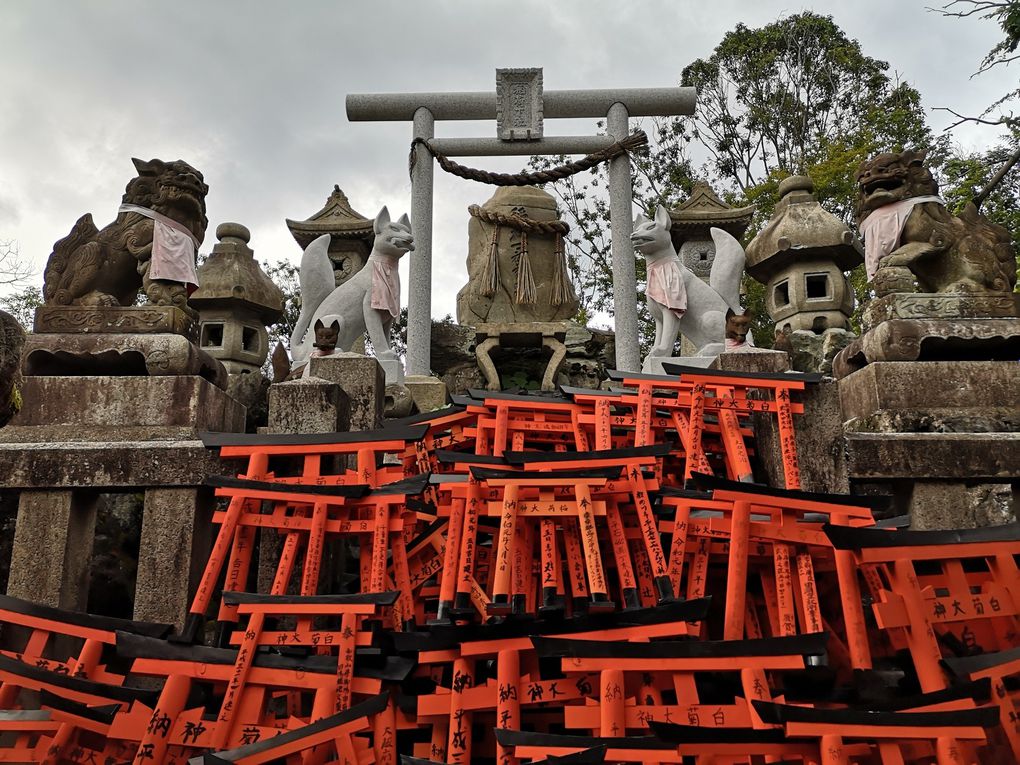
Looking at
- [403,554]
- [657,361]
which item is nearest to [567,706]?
[403,554]

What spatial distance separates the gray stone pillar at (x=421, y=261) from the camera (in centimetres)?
1084

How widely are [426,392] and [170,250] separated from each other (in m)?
3.90

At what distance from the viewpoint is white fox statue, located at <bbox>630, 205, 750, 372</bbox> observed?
8.31 metres

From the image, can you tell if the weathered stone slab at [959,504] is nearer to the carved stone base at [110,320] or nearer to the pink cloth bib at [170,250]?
the carved stone base at [110,320]

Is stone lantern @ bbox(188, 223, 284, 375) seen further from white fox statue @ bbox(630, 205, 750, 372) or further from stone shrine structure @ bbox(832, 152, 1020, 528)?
stone shrine structure @ bbox(832, 152, 1020, 528)

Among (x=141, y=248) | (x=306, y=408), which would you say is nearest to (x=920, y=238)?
(x=306, y=408)

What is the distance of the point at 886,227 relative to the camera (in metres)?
6.46

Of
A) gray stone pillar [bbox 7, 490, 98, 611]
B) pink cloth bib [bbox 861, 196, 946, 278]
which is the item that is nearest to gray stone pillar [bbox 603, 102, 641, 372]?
pink cloth bib [bbox 861, 196, 946, 278]

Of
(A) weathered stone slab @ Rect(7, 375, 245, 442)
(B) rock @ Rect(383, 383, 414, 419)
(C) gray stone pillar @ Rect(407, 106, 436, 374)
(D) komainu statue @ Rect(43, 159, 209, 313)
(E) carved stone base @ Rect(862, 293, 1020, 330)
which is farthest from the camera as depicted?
(C) gray stone pillar @ Rect(407, 106, 436, 374)

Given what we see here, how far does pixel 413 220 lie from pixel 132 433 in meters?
6.95

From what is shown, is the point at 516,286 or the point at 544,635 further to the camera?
the point at 516,286

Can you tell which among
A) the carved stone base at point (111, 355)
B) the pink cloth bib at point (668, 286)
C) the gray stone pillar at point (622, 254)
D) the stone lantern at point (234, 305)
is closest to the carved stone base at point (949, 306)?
the pink cloth bib at point (668, 286)

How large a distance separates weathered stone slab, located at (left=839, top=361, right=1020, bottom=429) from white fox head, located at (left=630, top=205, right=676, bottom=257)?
11.1ft

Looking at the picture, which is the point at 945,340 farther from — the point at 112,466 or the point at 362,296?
the point at 112,466
